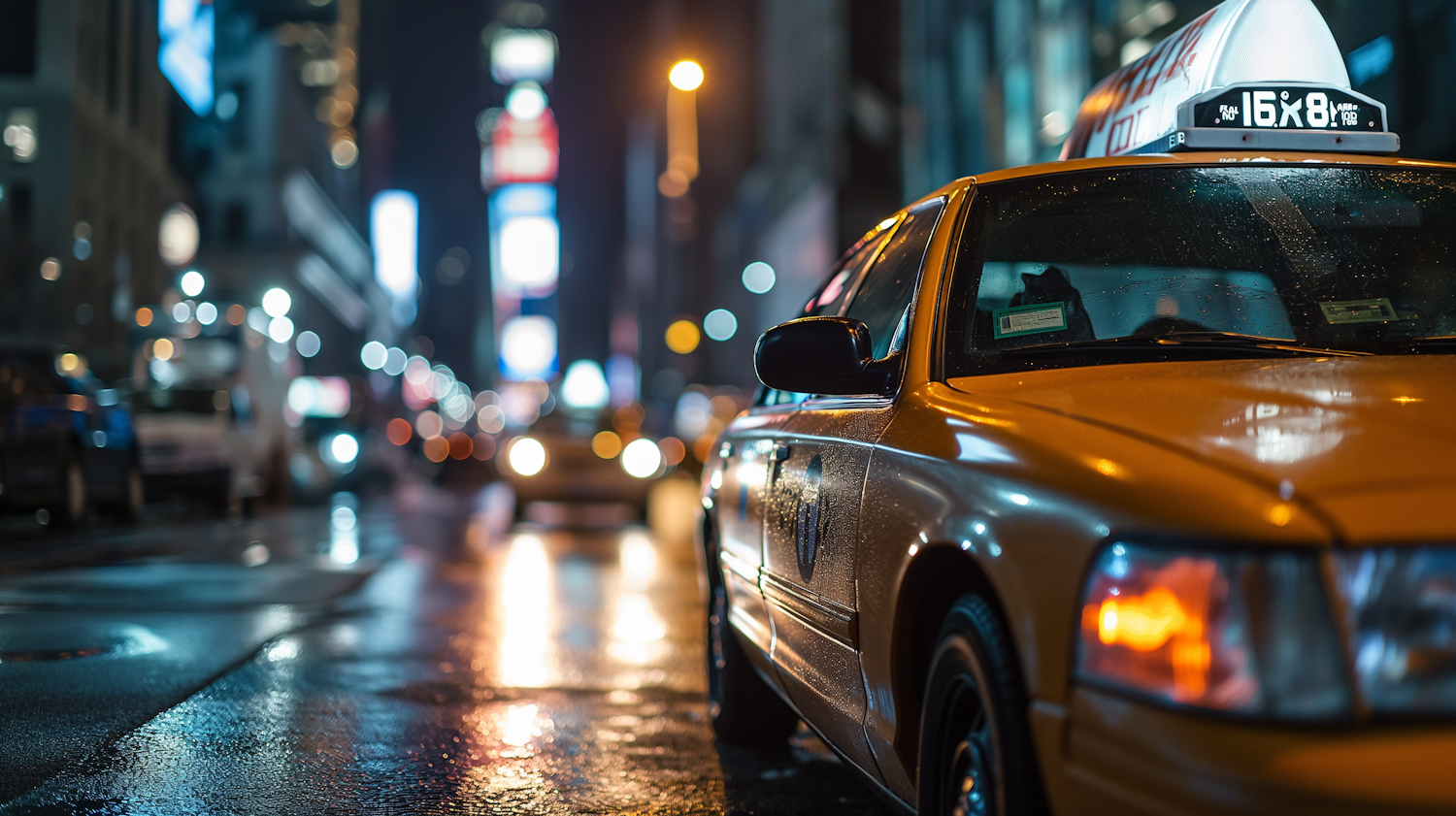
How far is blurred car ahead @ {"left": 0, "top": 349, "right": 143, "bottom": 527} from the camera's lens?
12.0 m

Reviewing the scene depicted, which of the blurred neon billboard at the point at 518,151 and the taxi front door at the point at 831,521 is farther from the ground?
the blurred neon billboard at the point at 518,151

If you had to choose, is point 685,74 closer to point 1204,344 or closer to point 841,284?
point 841,284

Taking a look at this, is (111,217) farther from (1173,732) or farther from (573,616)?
(1173,732)

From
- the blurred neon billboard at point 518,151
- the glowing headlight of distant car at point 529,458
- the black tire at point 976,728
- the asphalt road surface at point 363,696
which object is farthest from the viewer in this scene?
the blurred neon billboard at point 518,151

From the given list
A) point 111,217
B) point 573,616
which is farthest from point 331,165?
point 573,616

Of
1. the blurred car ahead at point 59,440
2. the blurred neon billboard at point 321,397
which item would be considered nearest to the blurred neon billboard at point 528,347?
the blurred neon billboard at point 321,397

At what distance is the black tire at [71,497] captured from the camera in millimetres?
13156

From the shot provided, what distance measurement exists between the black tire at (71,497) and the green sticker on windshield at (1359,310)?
40.3ft

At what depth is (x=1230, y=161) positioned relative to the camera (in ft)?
12.4

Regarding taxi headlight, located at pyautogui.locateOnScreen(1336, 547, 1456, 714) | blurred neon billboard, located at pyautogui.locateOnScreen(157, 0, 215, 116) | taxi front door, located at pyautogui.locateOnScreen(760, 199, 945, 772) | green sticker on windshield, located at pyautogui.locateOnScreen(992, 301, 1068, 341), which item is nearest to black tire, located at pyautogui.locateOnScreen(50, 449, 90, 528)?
blurred neon billboard, located at pyautogui.locateOnScreen(157, 0, 215, 116)

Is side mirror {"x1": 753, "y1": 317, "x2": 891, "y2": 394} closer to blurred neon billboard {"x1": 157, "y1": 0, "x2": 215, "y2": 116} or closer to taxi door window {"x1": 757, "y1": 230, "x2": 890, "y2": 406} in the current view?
taxi door window {"x1": 757, "y1": 230, "x2": 890, "y2": 406}

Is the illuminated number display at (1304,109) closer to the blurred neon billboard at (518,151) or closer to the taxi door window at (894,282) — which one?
the taxi door window at (894,282)

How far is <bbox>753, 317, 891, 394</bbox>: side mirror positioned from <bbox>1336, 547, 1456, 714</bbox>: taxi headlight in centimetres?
165

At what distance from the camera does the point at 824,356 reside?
3486 millimetres
